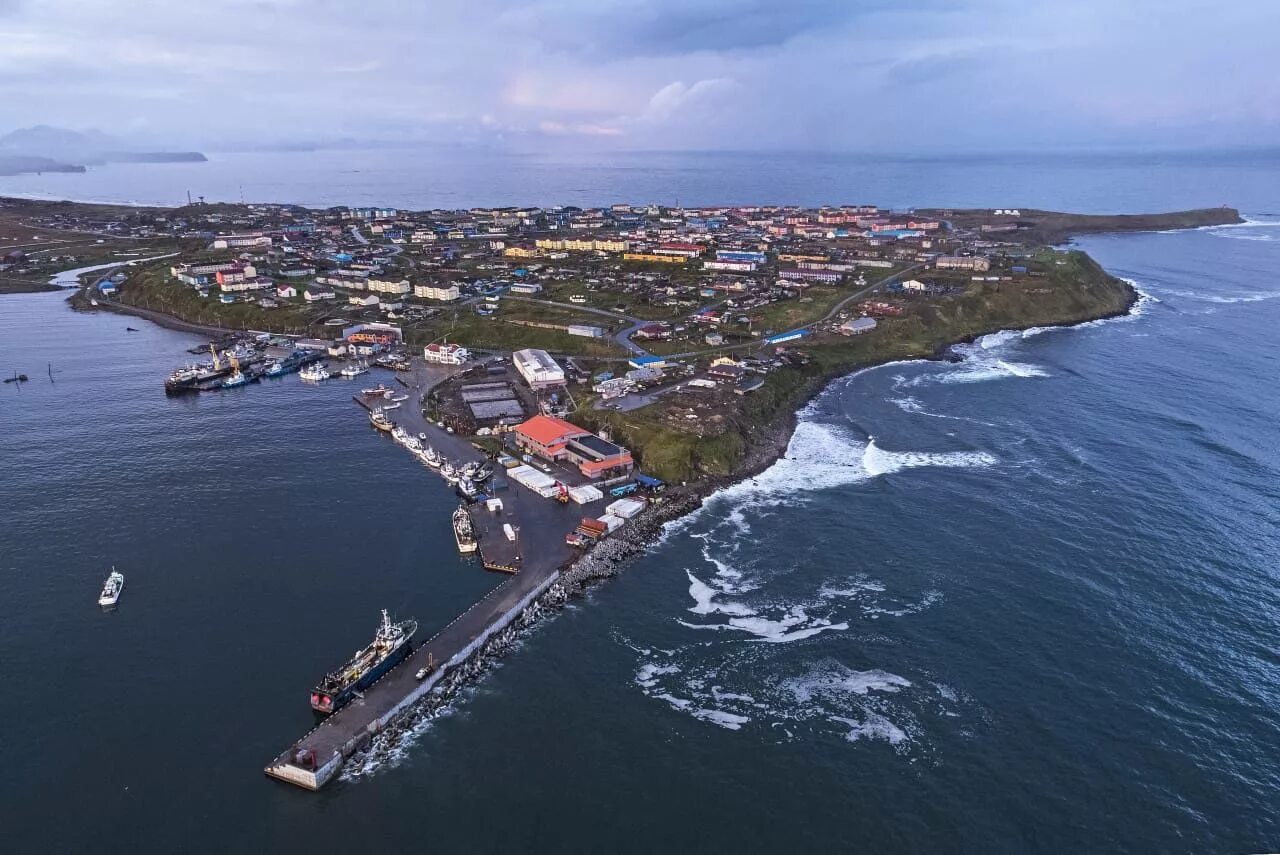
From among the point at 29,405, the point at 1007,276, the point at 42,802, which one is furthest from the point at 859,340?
the point at 29,405

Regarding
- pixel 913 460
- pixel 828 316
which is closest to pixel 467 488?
pixel 913 460

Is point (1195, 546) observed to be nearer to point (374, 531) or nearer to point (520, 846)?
point (520, 846)

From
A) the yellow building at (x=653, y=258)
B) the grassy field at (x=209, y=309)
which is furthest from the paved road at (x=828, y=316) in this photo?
the grassy field at (x=209, y=309)

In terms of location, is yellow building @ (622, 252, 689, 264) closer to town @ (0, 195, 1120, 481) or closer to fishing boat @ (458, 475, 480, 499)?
town @ (0, 195, 1120, 481)

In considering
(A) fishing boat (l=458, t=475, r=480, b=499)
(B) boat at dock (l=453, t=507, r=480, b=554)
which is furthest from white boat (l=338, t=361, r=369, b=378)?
(B) boat at dock (l=453, t=507, r=480, b=554)

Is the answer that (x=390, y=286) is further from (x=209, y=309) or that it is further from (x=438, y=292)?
(x=209, y=309)
